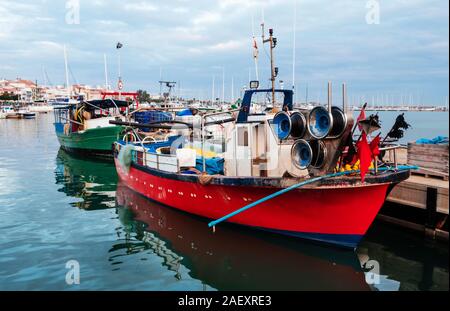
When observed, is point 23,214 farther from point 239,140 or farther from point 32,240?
point 239,140

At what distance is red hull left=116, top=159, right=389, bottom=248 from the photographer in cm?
890

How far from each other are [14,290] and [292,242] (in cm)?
673

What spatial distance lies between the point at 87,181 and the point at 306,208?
1469 centimetres

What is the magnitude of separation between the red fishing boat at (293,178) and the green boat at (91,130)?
17.1m

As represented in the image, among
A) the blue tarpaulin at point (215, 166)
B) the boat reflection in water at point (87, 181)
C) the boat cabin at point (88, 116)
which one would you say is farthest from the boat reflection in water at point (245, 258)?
the boat cabin at point (88, 116)

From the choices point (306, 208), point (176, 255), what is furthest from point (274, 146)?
point (176, 255)

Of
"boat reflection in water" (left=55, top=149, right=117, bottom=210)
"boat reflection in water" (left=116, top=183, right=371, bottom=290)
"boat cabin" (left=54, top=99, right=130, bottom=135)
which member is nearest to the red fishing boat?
"boat reflection in water" (left=116, top=183, right=371, bottom=290)

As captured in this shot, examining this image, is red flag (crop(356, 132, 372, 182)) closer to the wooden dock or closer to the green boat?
the wooden dock

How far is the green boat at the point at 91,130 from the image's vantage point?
27859mm

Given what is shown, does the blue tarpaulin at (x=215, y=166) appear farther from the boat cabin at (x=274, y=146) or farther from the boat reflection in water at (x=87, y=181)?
the boat reflection in water at (x=87, y=181)

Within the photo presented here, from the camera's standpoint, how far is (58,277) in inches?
332

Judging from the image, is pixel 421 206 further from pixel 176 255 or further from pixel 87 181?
pixel 87 181

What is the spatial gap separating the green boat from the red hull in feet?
58.4
